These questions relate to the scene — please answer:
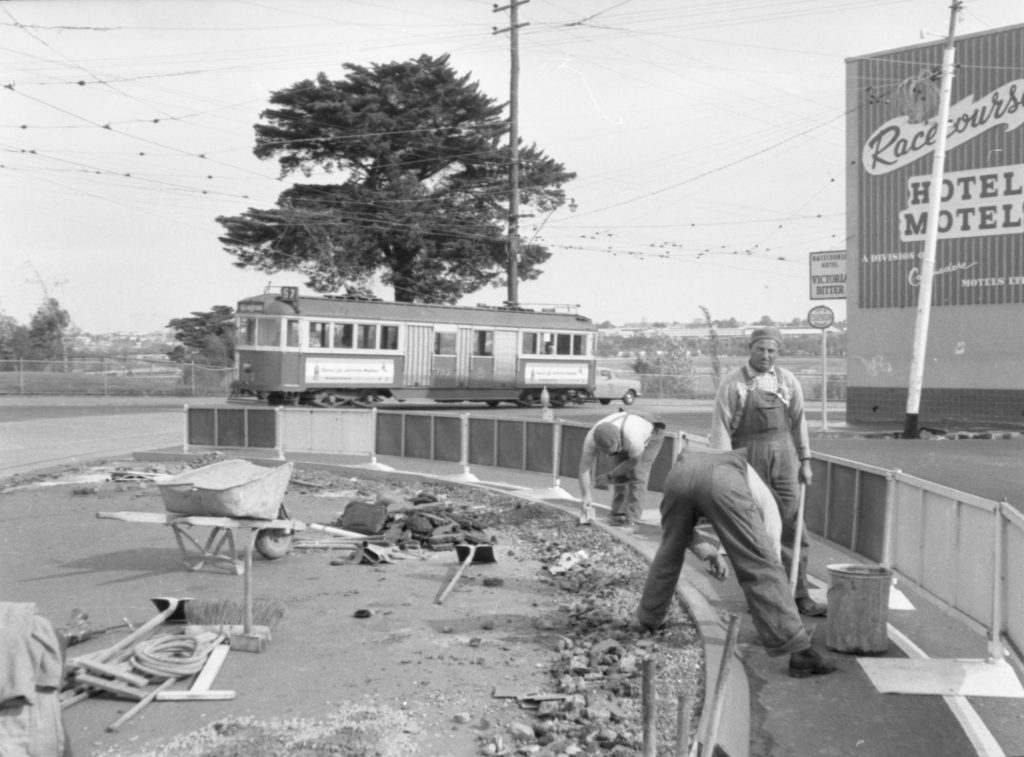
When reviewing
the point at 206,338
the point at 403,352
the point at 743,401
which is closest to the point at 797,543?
the point at 743,401

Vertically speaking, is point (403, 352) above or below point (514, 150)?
below

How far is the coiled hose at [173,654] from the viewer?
6.45 meters

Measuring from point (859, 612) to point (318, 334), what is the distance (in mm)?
27620

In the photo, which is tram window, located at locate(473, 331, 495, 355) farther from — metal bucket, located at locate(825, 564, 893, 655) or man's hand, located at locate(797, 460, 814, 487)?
metal bucket, located at locate(825, 564, 893, 655)

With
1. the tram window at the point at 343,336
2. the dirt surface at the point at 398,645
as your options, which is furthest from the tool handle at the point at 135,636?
the tram window at the point at 343,336

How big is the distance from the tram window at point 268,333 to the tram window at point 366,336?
2.78 m

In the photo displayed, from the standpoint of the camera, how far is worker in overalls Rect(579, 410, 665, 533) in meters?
10.9

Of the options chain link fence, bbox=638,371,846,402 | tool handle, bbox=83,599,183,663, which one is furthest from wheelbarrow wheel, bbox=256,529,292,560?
chain link fence, bbox=638,371,846,402

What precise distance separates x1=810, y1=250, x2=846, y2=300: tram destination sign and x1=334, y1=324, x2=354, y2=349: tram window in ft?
47.3

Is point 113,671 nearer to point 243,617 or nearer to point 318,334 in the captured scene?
point 243,617

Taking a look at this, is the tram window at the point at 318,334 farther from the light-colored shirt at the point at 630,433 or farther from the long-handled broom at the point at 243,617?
the long-handled broom at the point at 243,617

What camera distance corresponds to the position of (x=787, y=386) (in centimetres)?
770

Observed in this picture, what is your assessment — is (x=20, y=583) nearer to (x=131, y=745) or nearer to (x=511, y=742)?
(x=131, y=745)

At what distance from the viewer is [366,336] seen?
1363 inches
